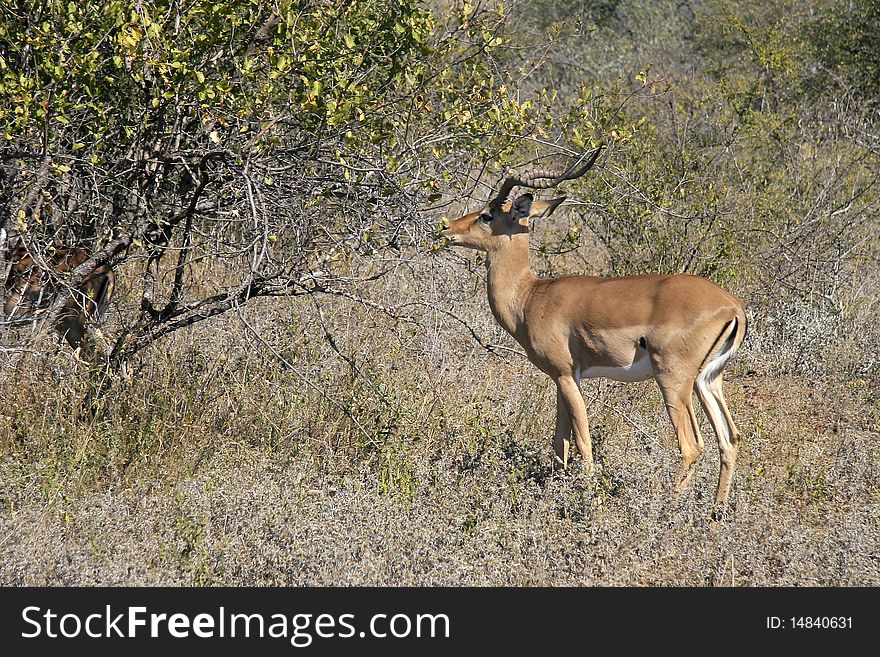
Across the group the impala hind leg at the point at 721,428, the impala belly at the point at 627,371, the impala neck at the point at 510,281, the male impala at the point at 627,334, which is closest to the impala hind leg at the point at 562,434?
the male impala at the point at 627,334

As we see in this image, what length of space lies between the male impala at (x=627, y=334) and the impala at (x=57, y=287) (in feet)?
7.34

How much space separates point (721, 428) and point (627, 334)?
68 cm

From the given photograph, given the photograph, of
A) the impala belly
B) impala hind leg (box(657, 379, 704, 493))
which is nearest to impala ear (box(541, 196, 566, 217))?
the impala belly

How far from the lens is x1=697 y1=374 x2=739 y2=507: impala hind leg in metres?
5.40

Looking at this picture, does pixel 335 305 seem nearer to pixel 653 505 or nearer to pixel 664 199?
pixel 664 199

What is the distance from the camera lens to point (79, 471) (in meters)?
5.17

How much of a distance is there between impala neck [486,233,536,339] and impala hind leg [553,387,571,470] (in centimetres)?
52

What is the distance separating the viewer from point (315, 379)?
647cm

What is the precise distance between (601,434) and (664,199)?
232 cm

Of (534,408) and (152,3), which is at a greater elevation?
(152,3)

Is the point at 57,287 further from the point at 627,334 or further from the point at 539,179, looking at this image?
the point at 627,334

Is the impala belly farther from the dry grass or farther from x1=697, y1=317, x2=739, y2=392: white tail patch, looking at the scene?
the dry grass

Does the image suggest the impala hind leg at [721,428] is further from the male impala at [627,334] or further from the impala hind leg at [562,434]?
the impala hind leg at [562,434]

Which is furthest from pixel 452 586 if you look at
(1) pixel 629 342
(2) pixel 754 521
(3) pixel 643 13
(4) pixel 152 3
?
(3) pixel 643 13
